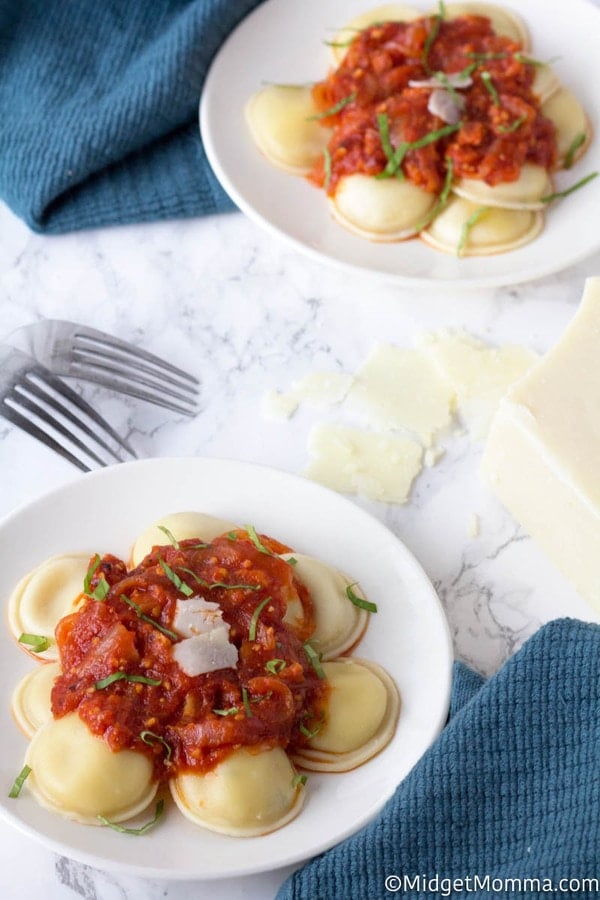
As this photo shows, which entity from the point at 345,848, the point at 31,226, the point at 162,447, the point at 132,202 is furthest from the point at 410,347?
the point at 345,848

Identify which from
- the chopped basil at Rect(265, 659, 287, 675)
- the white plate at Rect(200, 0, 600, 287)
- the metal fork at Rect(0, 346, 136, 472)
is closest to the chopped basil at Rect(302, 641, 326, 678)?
the chopped basil at Rect(265, 659, 287, 675)

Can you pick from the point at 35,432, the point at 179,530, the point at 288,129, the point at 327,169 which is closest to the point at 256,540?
the point at 179,530

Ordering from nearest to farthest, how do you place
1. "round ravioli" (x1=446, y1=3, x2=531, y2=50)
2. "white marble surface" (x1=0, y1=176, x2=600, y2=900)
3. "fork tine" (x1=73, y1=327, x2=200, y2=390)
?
"white marble surface" (x1=0, y1=176, x2=600, y2=900), "fork tine" (x1=73, y1=327, x2=200, y2=390), "round ravioli" (x1=446, y1=3, x2=531, y2=50)

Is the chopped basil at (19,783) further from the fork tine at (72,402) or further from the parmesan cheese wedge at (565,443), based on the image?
the parmesan cheese wedge at (565,443)

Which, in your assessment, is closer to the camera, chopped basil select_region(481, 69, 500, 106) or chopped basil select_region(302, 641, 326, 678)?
chopped basil select_region(302, 641, 326, 678)

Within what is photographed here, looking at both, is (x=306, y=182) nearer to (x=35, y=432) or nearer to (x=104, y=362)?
(x=104, y=362)

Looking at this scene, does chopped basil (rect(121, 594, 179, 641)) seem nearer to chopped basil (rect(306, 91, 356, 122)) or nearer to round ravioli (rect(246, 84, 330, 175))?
round ravioli (rect(246, 84, 330, 175))

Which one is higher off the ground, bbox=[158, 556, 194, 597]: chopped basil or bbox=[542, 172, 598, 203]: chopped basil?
bbox=[158, 556, 194, 597]: chopped basil
